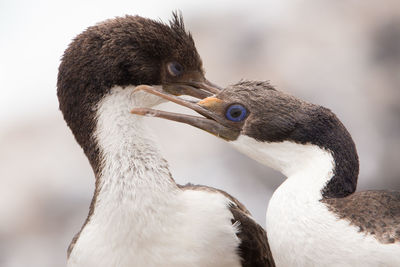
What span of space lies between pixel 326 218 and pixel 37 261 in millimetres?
4018

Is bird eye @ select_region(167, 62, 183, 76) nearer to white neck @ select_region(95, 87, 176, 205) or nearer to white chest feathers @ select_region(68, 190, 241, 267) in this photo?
white neck @ select_region(95, 87, 176, 205)

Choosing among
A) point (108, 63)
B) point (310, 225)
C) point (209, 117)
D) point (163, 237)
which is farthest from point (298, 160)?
point (108, 63)

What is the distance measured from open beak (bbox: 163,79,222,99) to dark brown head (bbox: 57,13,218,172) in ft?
0.19

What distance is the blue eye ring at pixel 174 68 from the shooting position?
139 inches

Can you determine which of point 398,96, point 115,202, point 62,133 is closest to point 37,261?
point 62,133

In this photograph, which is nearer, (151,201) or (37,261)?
(151,201)

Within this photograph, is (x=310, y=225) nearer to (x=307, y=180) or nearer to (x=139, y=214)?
(x=307, y=180)

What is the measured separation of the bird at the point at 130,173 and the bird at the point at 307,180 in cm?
21

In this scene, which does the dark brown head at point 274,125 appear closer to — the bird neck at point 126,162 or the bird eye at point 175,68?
the bird neck at point 126,162

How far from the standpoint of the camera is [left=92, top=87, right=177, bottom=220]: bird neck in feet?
10.7

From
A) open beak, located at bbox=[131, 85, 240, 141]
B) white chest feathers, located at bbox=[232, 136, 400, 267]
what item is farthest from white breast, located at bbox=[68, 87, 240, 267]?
white chest feathers, located at bbox=[232, 136, 400, 267]

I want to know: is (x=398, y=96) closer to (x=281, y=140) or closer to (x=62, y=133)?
(x=62, y=133)

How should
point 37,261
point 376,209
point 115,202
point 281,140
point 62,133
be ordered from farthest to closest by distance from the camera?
point 62,133 < point 37,261 < point 115,202 < point 281,140 < point 376,209

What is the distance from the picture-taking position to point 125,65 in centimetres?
334
